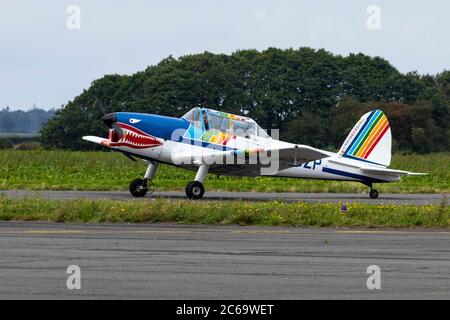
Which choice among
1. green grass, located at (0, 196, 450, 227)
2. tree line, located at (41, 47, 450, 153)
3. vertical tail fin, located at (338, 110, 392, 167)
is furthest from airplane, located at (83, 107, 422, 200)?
tree line, located at (41, 47, 450, 153)

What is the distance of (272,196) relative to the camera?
2858 cm

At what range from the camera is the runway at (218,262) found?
10977 mm

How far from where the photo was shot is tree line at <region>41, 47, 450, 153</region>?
233 feet

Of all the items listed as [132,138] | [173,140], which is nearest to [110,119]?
[132,138]

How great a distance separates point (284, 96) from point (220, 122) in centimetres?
5052

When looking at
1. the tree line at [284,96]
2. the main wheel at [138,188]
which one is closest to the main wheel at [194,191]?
the main wheel at [138,188]

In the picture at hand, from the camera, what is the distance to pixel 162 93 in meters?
72.8

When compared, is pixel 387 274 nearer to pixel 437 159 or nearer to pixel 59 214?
pixel 59 214

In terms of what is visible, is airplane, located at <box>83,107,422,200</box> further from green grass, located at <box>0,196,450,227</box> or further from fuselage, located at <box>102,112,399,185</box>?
green grass, located at <box>0,196,450,227</box>

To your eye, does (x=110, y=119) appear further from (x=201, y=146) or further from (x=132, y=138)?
(x=201, y=146)

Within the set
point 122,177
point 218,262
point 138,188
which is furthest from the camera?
point 122,177
